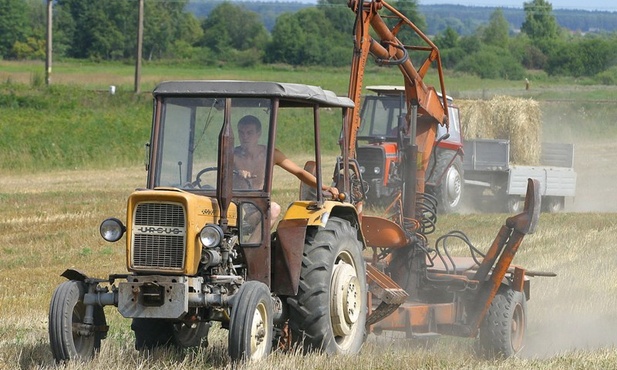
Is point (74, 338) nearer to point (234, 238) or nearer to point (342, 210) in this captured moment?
point (234, 238)

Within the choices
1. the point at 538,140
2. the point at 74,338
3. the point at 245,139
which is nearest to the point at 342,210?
the point at 245,139

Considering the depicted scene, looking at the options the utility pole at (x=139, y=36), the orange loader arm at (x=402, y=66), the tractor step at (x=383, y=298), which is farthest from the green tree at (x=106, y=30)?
the tractor step at (x=383, y=298)

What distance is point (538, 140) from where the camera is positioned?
2427 cm

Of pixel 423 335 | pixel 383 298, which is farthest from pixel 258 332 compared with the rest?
pixel 423 335

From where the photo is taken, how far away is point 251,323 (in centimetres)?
700

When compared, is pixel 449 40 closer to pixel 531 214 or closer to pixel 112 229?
pixel 531 214

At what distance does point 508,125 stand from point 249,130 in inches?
686

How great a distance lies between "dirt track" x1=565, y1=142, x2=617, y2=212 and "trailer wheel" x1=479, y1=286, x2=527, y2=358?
13333 millimetres

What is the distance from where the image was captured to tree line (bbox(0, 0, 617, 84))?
63.7m

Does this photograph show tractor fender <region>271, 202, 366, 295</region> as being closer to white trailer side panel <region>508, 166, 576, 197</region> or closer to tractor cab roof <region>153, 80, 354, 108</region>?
tractor cab roof <region>153, 80, 354, 108</region>

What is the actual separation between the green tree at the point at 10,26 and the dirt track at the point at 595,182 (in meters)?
60.0

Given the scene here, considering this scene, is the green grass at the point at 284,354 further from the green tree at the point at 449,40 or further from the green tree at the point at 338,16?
A: the green tree at the point at 338,16

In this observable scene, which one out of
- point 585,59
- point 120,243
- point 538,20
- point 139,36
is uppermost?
point 538,20

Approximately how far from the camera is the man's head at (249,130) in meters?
7.62
